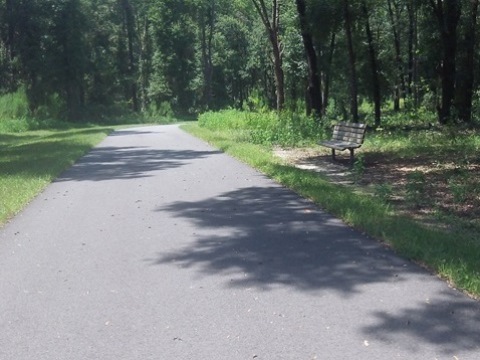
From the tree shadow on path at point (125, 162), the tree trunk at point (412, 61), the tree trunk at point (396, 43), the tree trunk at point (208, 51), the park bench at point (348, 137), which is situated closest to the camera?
the tree shadow on path at point (125, 162)

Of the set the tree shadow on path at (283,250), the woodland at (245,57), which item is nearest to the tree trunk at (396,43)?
the woodland at (245,57)

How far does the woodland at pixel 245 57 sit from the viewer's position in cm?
2722

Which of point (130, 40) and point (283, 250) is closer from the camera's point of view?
point (283, 250)

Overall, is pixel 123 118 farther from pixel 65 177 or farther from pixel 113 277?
pixel 113 277

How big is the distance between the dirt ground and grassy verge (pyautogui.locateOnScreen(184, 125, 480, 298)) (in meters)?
0.47

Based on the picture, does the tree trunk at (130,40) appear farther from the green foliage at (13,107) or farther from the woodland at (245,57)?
the green foliage at (13,107)

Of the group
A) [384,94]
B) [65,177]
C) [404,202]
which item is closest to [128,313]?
[404,202]

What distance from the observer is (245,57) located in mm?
72500

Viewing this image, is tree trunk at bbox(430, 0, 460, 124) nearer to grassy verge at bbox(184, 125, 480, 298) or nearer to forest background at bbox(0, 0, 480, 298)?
forest background at bbox(0, 0, 480, 298)

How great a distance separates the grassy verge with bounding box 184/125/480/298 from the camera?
19.8ft

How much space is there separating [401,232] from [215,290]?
288 centimetres

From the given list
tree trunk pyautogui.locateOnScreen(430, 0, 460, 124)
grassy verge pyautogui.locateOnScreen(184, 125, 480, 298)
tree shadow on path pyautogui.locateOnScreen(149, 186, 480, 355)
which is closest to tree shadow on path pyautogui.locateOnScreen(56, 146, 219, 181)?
grassy verge pyautogui.locateOnScreen(184, 125, 480, 298)

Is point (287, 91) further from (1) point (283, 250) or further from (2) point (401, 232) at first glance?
(1) point (283, 250)

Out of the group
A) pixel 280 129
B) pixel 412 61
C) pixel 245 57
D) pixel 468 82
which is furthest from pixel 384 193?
pixel 245 57
